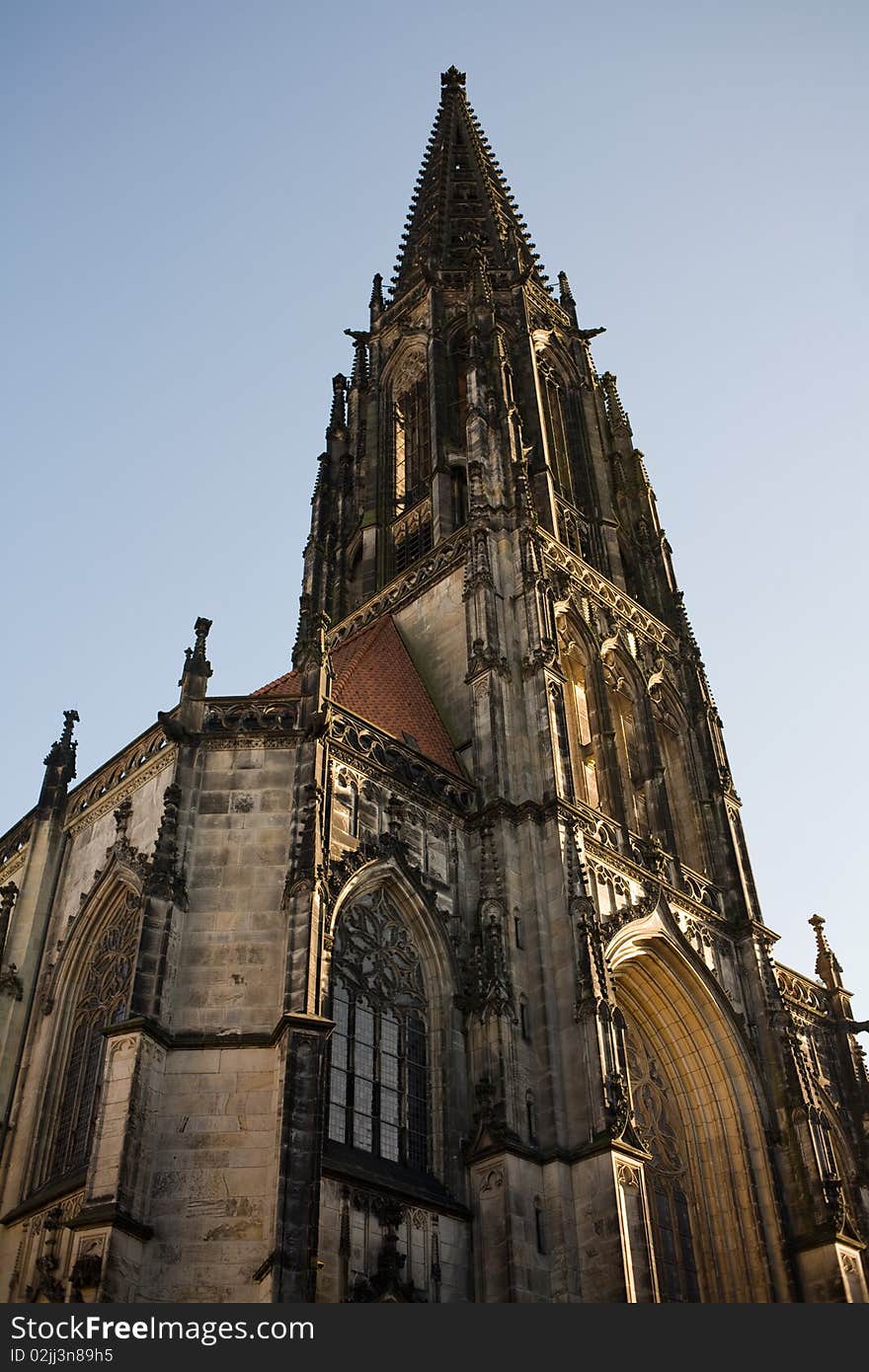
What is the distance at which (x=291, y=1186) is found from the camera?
540 inches

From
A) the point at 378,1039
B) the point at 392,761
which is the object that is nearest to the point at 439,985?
the point at 378,1039

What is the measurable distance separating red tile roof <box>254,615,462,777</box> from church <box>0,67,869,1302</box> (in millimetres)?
99

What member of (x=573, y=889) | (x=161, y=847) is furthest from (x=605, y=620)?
(x=161, y=847)

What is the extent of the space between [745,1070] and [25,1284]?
1231 cm

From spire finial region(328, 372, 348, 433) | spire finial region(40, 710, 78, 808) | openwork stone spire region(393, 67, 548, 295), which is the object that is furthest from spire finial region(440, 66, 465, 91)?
spire finial region(40, 710, 78, 808)

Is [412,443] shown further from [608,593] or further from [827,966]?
[827,966]

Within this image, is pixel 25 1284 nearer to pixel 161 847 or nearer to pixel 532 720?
pixel 161 847

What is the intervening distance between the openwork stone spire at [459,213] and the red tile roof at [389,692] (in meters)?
14.7

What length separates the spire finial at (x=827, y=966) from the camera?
27.7 m

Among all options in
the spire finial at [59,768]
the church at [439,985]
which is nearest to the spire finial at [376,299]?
the church at [439,985]

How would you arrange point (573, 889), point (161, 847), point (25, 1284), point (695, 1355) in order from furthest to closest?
1. point (573, 889)
2. point (161, 847)
3. point (25, 1284)
4. point (695, 1355)

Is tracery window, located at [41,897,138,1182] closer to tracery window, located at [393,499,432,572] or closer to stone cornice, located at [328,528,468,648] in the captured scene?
stone cornice, located at [328,528,468,648]

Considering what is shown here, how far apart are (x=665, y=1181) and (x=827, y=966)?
937cm

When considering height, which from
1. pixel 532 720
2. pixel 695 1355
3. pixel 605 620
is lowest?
pixel 695 1355
